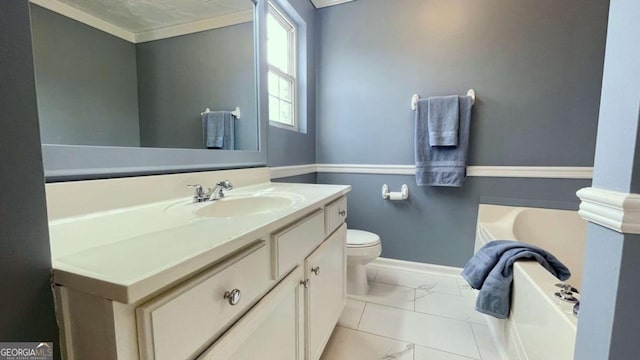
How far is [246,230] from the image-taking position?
0.60 metres

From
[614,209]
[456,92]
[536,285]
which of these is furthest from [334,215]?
[456,92]

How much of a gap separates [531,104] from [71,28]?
241cm

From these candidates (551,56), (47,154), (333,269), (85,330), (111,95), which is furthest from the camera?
(551,56)

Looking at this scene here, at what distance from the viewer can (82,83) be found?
0.77 metres

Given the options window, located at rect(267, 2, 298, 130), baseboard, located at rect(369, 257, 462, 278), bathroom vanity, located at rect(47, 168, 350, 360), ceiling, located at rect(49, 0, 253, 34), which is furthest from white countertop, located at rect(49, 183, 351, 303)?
baseboard, located at rect(369, 257, 462, 278)

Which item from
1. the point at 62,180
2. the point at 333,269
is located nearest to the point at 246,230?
the point at 62,180

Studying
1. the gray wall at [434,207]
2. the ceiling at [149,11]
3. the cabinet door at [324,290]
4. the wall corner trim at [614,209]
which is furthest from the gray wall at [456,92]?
the wall corner trim at [614,209]

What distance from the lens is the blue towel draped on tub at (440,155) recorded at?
1.91 meters

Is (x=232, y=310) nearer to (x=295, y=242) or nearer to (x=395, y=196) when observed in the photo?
(x=295, y=242)

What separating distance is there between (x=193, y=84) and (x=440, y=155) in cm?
168

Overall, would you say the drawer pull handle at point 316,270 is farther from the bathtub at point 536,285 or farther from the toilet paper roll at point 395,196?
the toilet paper roll at point 395,196

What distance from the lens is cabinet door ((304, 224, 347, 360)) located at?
1.01 meters

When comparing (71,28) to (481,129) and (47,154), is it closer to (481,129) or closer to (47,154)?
(47,154)

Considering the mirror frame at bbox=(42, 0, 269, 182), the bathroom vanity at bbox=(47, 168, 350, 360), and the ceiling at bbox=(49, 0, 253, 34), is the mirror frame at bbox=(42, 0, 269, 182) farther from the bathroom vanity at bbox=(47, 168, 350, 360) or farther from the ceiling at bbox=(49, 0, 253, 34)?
the ceiling at bbox=(49, 0, 253, 34)
